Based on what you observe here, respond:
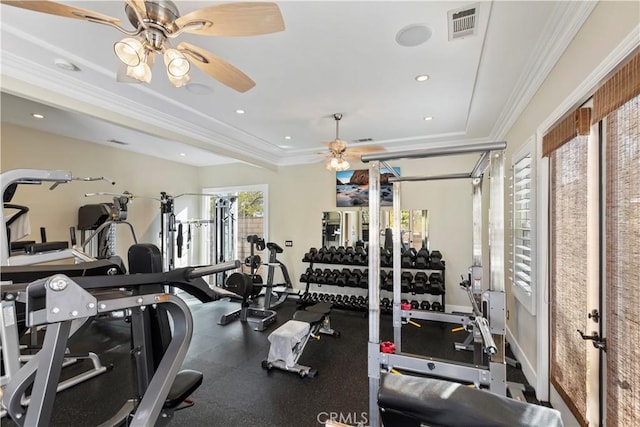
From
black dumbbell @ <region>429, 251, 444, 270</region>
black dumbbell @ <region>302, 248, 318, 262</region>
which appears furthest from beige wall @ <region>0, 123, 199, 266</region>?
black dumbbell @ <region>429, 251, 444, 270</region>

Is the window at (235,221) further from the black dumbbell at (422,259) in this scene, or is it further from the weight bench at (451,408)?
the weight bench at (451,408)

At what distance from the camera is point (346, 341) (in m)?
3.62

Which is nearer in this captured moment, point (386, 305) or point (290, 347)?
point (290, 347)

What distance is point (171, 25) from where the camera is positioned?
5.32ft

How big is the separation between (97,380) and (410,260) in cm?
415

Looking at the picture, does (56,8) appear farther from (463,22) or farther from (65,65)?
(463,22)

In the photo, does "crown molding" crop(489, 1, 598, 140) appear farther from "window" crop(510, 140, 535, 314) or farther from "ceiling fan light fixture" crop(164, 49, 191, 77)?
"ceiling fan light fixture" crop(164, 49, 191, 77)

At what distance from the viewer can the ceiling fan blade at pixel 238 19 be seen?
4.47 ft

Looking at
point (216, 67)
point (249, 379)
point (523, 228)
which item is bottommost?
point (249, 379)

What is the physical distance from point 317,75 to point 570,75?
6.28 feet

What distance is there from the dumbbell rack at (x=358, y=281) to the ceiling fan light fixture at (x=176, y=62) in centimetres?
384

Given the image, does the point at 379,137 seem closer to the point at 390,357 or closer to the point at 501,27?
the point at 501,27

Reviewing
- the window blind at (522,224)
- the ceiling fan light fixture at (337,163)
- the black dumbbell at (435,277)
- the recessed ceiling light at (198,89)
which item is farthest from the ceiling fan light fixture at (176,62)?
the black dumbbell at (435,277)

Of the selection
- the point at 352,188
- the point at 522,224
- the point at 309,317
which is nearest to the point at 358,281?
the point at 309,317
